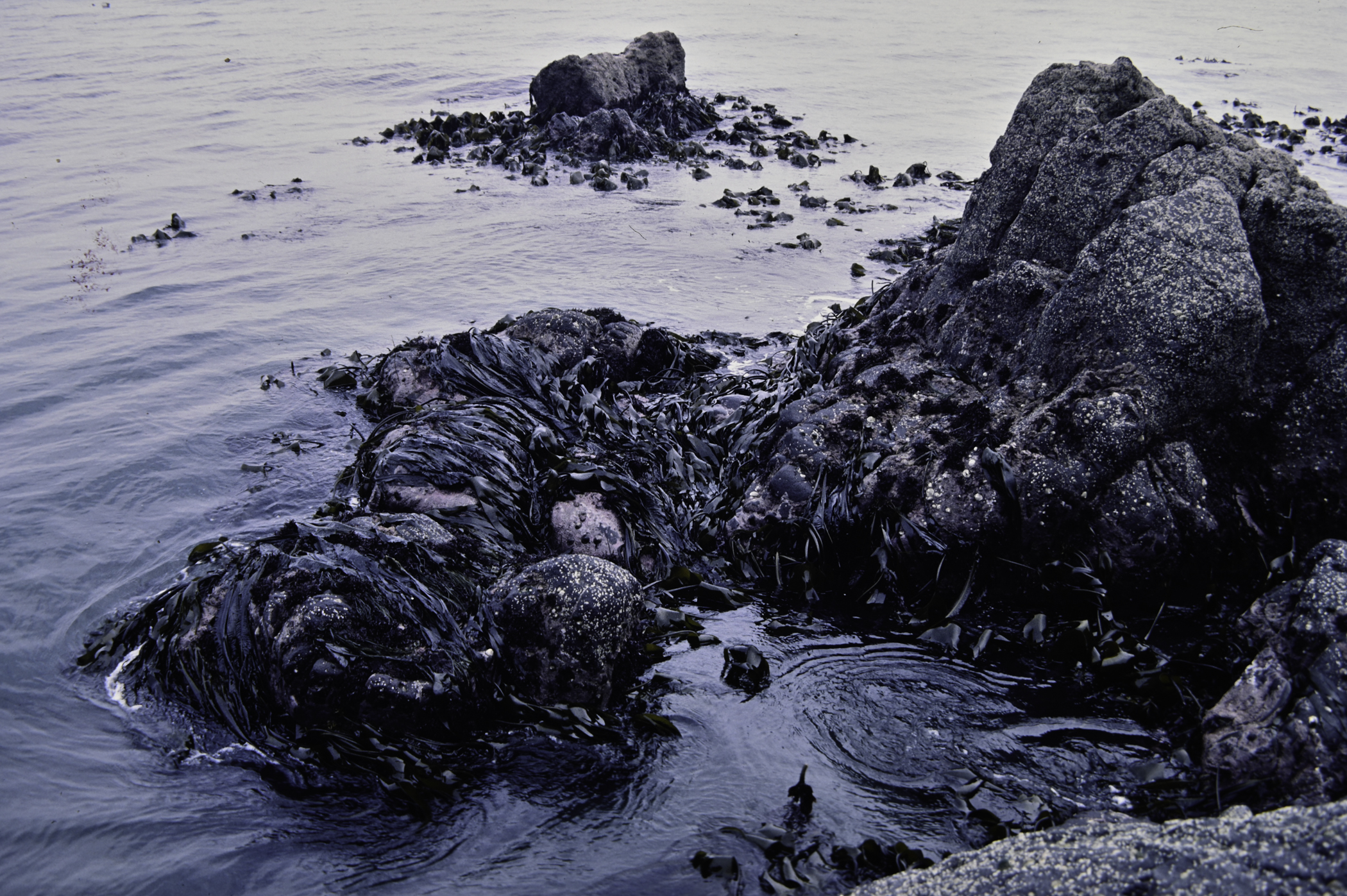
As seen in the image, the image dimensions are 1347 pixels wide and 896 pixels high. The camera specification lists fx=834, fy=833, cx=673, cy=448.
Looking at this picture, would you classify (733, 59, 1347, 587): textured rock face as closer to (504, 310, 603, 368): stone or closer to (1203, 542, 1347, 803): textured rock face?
(1203, 542, 1347, 803): textured rock face

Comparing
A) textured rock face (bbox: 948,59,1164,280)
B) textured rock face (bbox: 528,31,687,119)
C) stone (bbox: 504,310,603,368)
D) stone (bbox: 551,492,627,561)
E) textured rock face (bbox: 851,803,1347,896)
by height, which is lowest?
stone (bbox: 551,492,627,561)

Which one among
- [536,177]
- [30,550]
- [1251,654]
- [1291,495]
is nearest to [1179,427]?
[1291,495]

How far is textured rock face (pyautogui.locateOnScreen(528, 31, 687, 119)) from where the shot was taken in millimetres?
13477

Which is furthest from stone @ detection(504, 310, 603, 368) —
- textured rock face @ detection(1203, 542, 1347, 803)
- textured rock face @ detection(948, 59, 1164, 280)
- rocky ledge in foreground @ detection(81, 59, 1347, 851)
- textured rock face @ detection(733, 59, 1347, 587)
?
textured rock face @ detection(1203, 542, 1347, 803)

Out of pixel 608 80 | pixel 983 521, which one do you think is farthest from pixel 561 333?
pixel 608 80

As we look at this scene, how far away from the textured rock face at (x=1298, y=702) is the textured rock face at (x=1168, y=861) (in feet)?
1.96

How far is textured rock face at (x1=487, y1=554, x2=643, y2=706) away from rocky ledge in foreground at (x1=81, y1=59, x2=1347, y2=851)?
0.01 meters

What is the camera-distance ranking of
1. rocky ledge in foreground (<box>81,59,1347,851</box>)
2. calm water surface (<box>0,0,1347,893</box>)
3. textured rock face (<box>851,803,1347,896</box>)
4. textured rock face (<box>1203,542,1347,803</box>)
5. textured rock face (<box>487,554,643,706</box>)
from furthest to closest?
textured rock face (<box>487,554,643,706</box>), rocky ledge in foreground (<box>81,59,1347,851</box>), calm water surface (<box>0,0,1347,893</box>), textured rock face (<box>1203,542,1347,803</box>), textured rock face (<box>851,803,1347,896</box>)

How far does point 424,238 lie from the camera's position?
9.36 metres

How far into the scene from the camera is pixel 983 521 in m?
3.98

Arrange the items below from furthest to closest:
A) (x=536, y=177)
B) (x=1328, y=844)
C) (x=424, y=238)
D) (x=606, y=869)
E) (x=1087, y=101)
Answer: (x=536, y=177) < (x=424, y=238) < (x=1087, y=101) < (x=606, y=869) < (x=1328, y=844)

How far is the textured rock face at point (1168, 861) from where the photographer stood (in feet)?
6.04

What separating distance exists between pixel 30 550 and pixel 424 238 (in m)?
5.69

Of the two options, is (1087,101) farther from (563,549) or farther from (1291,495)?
(563,549)
